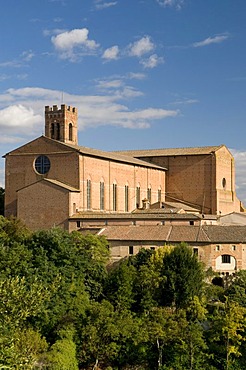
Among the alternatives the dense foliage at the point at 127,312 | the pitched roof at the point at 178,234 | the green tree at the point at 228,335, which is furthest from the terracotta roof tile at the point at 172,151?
the green tree at the point at 228,335

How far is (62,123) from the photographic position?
61188mm

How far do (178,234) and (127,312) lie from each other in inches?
351

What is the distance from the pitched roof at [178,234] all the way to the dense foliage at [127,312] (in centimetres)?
308

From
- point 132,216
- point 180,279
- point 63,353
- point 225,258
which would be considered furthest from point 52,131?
point 63,353

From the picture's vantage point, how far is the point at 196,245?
4362cm

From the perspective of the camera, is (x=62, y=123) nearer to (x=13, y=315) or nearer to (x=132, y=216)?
(x=132, y=216)

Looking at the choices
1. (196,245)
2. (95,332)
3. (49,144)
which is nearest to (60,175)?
(49,144)

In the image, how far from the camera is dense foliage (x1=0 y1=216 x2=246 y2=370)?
3588cm

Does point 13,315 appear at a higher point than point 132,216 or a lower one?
lower

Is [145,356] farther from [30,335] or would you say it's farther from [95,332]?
[30,335]

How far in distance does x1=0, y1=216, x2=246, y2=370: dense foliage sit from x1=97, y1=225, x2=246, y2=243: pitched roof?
3.08 m

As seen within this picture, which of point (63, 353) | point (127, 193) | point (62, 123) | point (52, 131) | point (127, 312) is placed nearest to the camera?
point (63, 353)

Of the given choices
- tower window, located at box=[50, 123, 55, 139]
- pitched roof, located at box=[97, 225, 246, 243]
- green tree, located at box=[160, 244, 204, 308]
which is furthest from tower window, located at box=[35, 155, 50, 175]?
green tree, located at box=[160, 244, 204, 308]

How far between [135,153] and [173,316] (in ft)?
117
